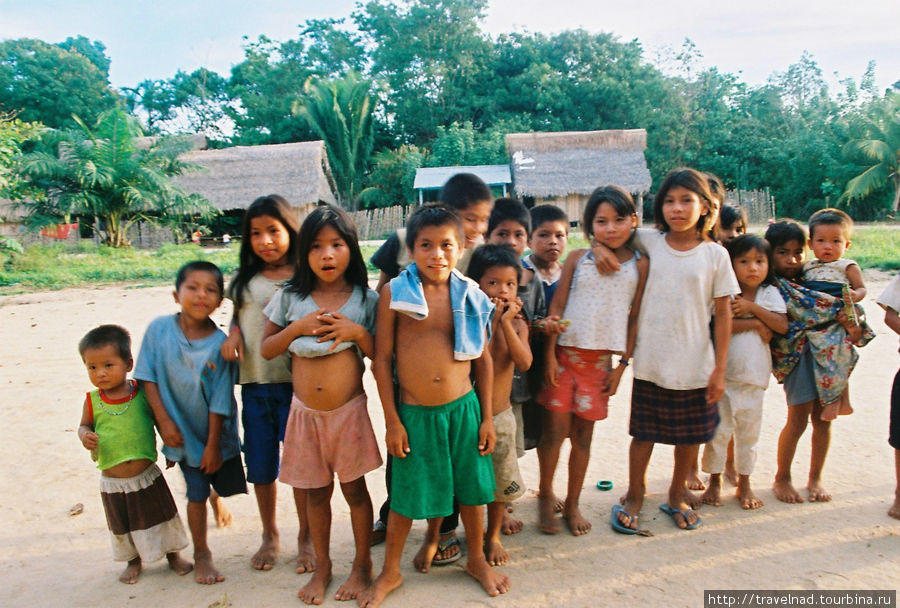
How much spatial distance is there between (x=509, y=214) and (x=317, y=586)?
183cm

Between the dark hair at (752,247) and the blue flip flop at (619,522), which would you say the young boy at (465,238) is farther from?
the dark hair at (752,247)

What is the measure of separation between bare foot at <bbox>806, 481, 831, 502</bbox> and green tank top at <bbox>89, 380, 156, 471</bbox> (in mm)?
3132

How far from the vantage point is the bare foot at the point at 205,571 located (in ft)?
8.05

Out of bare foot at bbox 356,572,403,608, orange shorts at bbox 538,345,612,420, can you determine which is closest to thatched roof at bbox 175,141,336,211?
orange shorts at bbox 538,345,612,420

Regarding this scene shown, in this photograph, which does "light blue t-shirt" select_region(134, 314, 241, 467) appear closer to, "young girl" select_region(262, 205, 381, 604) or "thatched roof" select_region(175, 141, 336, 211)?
"young girl" select_region(262, 205, 381, 604)

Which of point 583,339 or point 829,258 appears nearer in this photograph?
point 583,339

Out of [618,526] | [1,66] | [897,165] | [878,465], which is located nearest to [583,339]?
[618,526]

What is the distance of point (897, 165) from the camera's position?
20.2m

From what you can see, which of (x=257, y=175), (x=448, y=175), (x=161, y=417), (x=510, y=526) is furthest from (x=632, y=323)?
(x=257, y=175)

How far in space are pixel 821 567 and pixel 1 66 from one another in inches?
1491

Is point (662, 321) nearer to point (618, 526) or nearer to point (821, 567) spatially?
point (618, 526)

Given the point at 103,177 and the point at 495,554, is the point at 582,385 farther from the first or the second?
the point at 103,177

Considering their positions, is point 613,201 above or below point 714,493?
above

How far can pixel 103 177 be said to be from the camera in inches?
609
